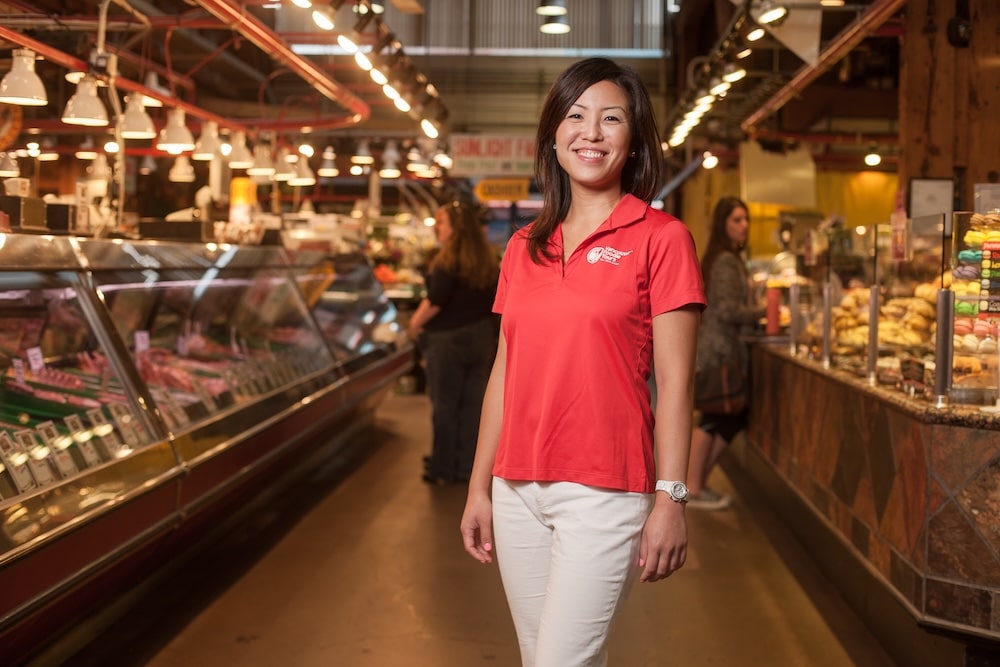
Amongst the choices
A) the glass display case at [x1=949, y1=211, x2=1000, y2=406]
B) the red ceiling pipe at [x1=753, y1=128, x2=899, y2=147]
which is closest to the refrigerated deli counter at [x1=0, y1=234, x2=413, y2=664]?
the glass display case at [x1=949, y1=211, x2=1000, y2=406]

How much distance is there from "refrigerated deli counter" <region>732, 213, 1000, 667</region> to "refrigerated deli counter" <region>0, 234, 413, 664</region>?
259 cm

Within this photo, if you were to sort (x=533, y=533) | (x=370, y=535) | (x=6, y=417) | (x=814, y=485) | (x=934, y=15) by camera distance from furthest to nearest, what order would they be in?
1. (x=934, y=15)
2. (x=370, y=535)
3. (x=814, y=485)
4. (x=6, y=417)
5. (x=533, y=533)

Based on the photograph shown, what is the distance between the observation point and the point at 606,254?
2178 millimetres

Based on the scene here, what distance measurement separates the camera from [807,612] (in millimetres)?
4637

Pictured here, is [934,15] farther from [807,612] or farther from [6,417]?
[6,417]

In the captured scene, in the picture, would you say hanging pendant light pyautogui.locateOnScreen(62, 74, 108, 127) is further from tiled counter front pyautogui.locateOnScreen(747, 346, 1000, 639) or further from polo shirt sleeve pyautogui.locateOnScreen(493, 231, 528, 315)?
tiled counter front pyautogui.locateOnScreen(747, 346, 1000, 639)

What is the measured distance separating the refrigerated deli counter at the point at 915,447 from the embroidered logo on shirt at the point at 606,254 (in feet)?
5.93

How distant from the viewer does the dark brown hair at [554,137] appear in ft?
7.34

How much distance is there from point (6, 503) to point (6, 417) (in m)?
0.74

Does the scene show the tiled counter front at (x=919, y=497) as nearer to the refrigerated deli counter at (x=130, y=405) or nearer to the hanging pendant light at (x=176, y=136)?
the refrigerated deli counter at (x=130, y=405)

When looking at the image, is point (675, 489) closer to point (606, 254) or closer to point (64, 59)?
point (606, 254)

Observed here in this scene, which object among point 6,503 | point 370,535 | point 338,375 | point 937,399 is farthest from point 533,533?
point 338,375

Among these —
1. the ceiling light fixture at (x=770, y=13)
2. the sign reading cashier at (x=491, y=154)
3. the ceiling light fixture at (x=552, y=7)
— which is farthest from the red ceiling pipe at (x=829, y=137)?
the ceiling light fixture at (x=770, y=13)

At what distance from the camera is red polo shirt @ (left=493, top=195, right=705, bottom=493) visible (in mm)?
2131
